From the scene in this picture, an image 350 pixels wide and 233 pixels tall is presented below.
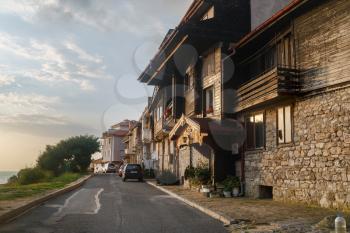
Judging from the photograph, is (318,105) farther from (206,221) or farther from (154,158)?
(154,158)

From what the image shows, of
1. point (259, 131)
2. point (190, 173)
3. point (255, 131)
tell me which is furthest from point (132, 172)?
point (259, 131)

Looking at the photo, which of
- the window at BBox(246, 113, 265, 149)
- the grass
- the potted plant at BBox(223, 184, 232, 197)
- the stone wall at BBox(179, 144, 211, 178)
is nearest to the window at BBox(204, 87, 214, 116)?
the stone wall at BBox(179, 144, 211, 178)

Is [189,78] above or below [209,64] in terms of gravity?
below

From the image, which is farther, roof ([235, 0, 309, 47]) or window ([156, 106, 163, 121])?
window ([156, 106, 163, 121])

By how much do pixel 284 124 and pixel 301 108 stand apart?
1368 mm

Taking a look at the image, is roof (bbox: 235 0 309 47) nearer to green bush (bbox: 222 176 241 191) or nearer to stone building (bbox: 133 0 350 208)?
stone building (bbox: 133 0 350 208)

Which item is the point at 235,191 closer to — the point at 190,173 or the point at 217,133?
the point at 217,133

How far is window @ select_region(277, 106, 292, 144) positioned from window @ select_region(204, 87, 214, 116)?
6313 mm

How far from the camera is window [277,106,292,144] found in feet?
51.5

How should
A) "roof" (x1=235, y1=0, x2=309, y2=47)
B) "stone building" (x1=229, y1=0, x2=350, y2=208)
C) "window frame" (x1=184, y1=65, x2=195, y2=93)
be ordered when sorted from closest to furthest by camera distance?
Result: 1. "stone building" (x1=229, y1=0, x2=350, y2=208)
2. "roof" (x1=235, y1=0, x2=309, y2=47)
3. "window frame" (x1=184, y1=65, x2=195, y2=93)

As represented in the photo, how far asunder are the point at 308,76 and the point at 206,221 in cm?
655

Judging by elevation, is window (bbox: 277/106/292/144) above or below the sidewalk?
above

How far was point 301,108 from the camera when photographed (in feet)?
48.8

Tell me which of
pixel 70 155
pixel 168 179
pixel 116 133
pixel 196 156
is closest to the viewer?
pixel 196 156
